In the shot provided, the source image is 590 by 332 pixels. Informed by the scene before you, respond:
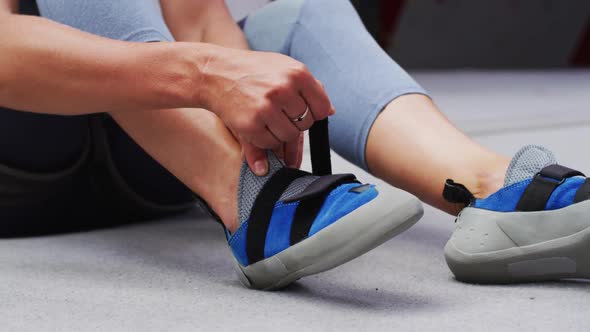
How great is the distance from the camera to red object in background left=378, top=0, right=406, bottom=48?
6488mm

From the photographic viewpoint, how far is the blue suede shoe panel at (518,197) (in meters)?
0.70

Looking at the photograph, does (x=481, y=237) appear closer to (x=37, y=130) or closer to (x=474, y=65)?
(x=37, y=130)

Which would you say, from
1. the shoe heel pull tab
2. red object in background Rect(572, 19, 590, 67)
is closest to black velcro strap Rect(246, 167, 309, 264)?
the shoe heel pull tab

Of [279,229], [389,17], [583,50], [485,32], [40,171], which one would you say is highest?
[279,229]

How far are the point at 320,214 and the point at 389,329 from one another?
117 millimetres

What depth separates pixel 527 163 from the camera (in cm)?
73

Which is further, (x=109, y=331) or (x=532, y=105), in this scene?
(x=532, y=105)

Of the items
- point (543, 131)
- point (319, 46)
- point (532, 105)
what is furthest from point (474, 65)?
point (319, 46)

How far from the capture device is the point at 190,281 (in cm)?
77

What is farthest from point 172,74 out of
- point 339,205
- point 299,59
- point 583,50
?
point 583,50

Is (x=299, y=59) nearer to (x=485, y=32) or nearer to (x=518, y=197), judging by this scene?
(x=518, y=197)

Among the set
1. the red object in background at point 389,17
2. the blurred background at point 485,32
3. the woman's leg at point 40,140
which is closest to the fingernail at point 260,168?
the woman's leg at point 40,140

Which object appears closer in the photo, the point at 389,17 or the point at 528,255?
the point at 528,255

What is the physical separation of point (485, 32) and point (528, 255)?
6.69 m
